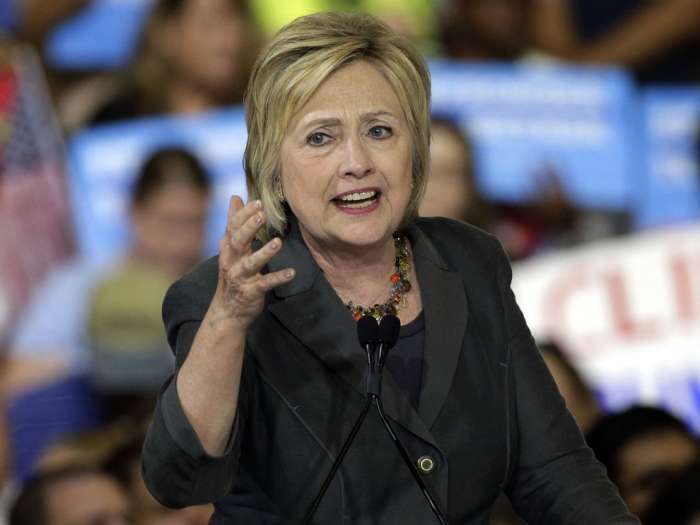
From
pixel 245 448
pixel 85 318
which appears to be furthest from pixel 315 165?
pixel 85 318

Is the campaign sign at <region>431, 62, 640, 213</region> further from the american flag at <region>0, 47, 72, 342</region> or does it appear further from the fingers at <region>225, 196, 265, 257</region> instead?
the fingers at <region>225, 196, 265, 257</region>

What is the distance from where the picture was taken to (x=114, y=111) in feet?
18.6

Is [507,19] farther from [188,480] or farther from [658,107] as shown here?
[188,480]

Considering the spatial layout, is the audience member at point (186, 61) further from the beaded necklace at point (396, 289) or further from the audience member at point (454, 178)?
the beaded necklace at point (396, 289)

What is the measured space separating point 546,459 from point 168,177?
12.6 ft

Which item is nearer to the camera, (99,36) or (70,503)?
(70,503)

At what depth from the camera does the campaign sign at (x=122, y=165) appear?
5.66 m

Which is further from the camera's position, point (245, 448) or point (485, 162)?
point (485, 162)

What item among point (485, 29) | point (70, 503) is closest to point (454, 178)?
point (485, 29)

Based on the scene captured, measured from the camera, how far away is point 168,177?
563cm

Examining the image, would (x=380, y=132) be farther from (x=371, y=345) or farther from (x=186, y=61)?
(x=186, y=61)

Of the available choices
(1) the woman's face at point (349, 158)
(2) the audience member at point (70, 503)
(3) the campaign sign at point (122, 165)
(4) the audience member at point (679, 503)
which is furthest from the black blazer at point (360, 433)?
(3) the campaign sign at point (122, 165)

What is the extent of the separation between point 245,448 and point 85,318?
3.72 m

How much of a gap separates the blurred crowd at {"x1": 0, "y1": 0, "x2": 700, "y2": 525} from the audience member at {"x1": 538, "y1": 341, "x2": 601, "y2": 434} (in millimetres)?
61
